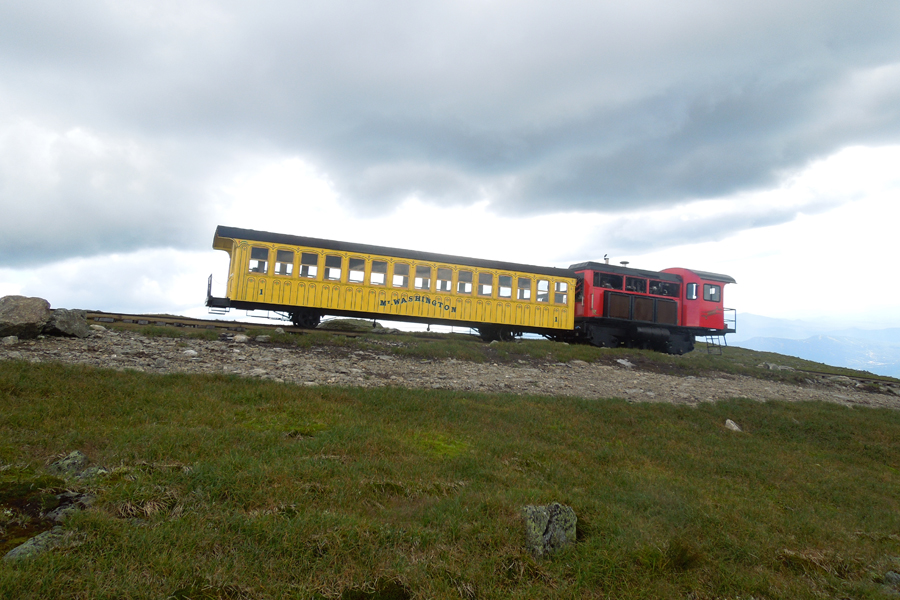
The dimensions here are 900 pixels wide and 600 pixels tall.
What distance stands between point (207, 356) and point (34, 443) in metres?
6.21

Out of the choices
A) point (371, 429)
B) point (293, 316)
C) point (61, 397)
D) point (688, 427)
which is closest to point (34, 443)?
point (61, 397)

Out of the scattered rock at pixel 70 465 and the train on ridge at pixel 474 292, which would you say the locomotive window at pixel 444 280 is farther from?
the scattered rock at pixel 70 465

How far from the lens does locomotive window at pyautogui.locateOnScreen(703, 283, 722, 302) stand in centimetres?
2475

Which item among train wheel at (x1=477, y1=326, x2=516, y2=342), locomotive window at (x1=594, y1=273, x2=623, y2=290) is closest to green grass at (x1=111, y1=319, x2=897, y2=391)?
train wheel at (x1=477, y1=326, x2=516, y2=342)

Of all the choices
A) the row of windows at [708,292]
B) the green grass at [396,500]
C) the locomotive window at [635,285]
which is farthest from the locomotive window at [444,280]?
the row of windows at [708,292]

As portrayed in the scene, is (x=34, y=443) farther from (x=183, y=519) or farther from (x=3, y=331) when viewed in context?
(x=3, y=331)

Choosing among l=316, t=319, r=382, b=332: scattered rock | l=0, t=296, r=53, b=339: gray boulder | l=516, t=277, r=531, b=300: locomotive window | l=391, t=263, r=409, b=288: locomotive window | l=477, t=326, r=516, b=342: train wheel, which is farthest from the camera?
l=477, t=326, r=516, b=342: train wheel

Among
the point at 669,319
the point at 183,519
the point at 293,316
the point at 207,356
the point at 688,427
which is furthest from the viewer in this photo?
the point at 669,319

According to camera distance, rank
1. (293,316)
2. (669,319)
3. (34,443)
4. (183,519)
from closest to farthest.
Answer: (183,519), (34,443), (293,316), (669,319)

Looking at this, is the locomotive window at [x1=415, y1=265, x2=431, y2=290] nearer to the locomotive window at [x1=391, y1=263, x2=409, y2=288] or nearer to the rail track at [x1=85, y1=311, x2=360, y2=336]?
the locomotive window at [x1=391, y1=263, x2=409, y2=288]

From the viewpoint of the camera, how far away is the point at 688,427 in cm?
1052

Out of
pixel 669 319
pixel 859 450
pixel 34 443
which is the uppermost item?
pixel 669 319

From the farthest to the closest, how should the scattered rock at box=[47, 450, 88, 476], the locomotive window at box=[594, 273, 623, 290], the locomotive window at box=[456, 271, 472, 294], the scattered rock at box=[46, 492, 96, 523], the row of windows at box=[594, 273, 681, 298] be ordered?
1. the row of windows at box=[594, 273, 681, 298]
2. the locomotive window at box=[594, 273, 623, 290]
3. the locomotive window at box=[456, 271, 472, 294]
4. the scattered rock at box=[47, 450, 88, 476]
5. the scattered rock at box=[46, 492, 96, 523]

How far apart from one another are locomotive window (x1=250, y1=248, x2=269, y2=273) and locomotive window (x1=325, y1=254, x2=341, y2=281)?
78.6 inches
